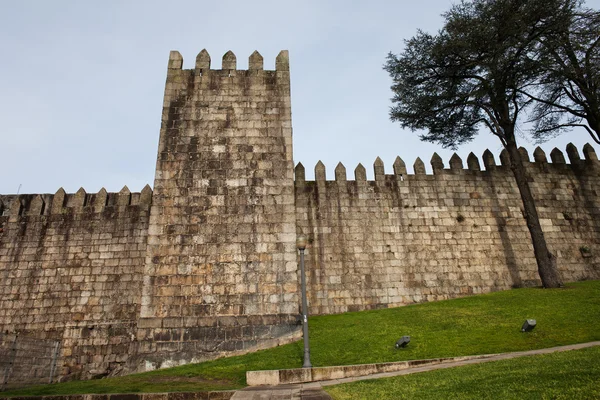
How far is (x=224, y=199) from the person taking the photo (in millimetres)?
12547

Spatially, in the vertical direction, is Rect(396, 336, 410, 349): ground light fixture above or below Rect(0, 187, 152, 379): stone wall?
below

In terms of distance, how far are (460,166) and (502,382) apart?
12974 mm

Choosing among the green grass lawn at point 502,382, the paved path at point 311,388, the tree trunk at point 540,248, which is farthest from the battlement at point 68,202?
the tree trunk at point 540,248

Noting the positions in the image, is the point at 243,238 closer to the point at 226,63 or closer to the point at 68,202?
the point at 226,63

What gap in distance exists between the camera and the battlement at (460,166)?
16172 mm

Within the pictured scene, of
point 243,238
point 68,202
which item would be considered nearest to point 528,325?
point 243,238

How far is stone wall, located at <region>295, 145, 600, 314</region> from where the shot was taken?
14.8 m

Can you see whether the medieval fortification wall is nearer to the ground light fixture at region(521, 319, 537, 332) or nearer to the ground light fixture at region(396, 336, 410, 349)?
the ground light fixture at region(396, 336, 410, 349)

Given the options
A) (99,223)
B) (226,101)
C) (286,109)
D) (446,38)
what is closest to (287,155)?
(286,109)

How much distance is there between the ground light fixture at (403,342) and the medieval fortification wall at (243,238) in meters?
3.07

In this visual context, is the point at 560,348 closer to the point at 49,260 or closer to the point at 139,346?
the point at 139,346

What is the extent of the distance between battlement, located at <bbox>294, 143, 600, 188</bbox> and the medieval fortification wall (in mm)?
56

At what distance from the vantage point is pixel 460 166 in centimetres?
1702

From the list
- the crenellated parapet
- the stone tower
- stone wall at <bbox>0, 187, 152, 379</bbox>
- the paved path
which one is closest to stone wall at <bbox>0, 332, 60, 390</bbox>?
stone wall at <bbox>0, 187, 152, 379</bbox>
